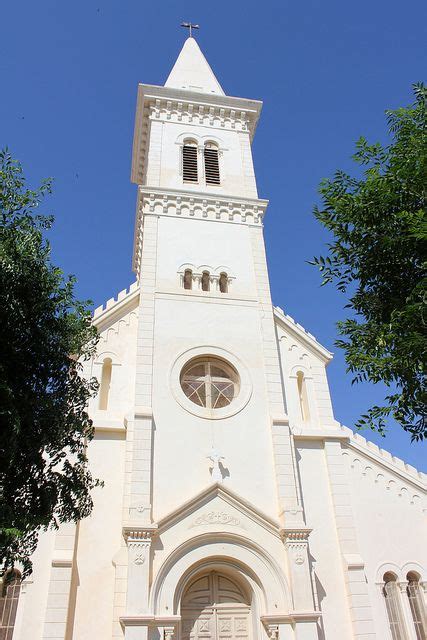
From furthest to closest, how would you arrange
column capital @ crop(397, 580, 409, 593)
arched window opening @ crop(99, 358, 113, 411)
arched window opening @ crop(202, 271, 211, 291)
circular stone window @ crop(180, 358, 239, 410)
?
arched window opening @ crop(202, 271, 211, 291) < circular stone window @ crop(180, 358, 239, 410) < arched window opening @ crop(99, 358, 113, 411) < column capital @ crop(397, 580, 409, 593)

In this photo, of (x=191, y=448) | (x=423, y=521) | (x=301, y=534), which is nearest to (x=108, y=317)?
(x=191, y=448)

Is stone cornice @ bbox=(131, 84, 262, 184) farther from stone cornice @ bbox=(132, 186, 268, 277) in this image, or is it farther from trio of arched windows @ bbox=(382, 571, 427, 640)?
trio of arched windows @ bbox=(382, 571, 427, 640)

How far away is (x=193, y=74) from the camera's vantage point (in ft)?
103

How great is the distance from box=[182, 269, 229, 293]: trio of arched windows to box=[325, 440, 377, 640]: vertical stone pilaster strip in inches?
283

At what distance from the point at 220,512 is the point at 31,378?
7990 mm

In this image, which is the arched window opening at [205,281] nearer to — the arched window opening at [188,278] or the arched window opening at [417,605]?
the arched window opening at [188,278]

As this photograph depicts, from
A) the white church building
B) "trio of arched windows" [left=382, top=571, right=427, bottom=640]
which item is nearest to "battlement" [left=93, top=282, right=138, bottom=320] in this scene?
the white church building

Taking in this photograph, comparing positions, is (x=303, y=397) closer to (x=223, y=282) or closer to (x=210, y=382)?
(x=210, y=382)

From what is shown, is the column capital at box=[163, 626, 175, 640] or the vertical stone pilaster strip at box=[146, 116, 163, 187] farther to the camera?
the vertical stone pilaster strip at box=[146, 116, 163, 187]

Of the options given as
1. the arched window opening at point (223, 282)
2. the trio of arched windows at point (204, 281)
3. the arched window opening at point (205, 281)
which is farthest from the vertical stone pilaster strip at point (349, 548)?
the arched window opening at point (205, 281)

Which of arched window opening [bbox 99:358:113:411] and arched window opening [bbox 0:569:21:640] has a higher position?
arched window opening [bbox 99:358:113:411]

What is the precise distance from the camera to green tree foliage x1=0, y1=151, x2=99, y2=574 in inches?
403

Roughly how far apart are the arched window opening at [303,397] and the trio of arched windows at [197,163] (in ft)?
32.9

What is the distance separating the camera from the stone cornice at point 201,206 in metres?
23.0
